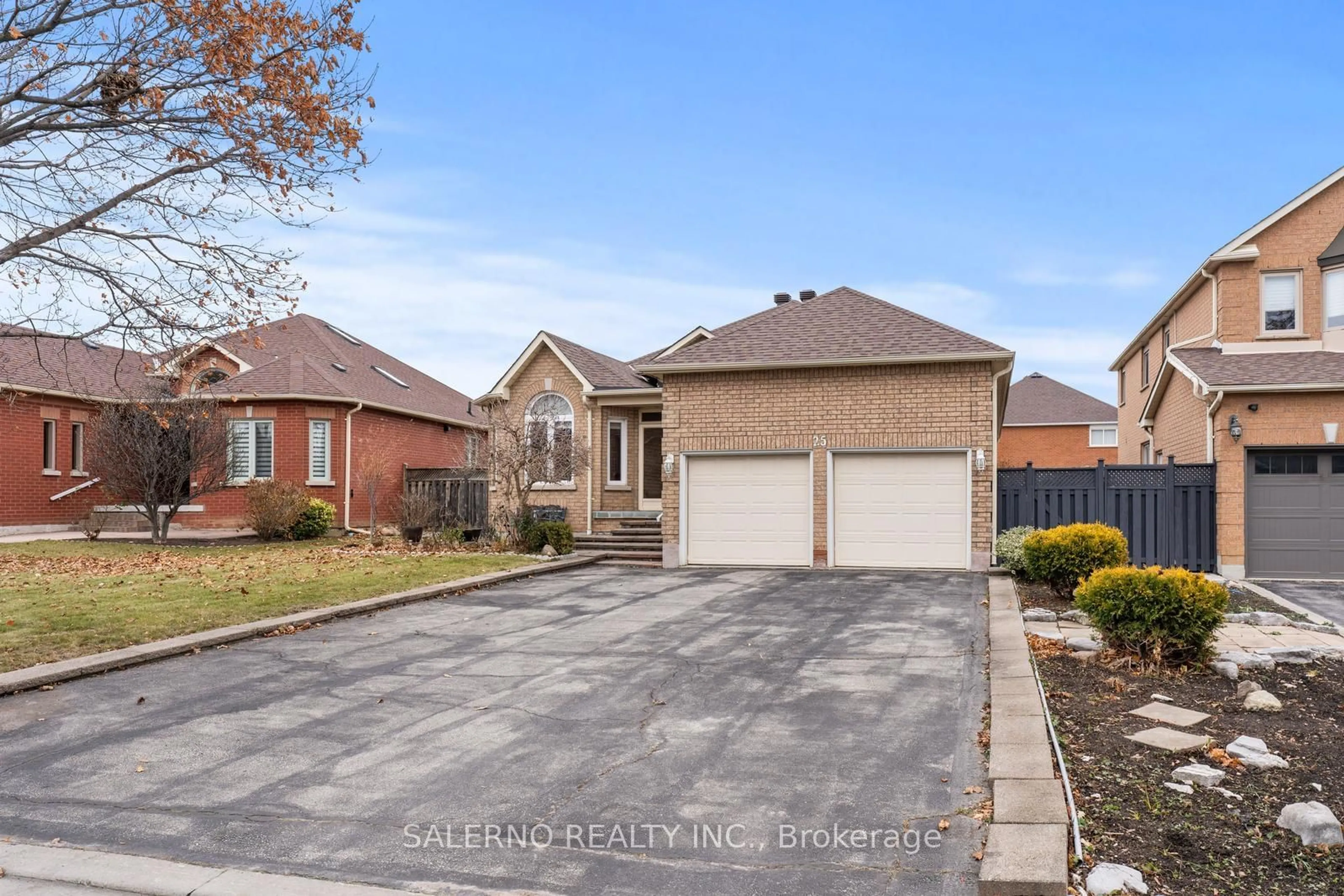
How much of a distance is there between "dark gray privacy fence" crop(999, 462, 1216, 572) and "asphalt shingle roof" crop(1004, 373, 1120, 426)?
24038mm

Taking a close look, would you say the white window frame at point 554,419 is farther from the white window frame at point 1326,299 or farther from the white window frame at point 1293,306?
the white window frame at point 1326,299

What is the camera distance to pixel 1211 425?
688 inches

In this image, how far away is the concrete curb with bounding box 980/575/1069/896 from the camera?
3814mm

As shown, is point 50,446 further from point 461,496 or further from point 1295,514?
point 1295,514

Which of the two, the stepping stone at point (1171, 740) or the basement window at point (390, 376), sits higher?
the basement window at point (390, 376)

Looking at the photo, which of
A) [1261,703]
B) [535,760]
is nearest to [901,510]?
[1261,703]

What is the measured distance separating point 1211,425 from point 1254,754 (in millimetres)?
14042

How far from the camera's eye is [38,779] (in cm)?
545

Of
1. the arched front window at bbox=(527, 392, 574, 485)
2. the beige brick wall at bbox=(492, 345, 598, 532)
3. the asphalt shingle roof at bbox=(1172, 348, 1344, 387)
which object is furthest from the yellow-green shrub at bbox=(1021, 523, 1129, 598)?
the beige brick wall at bbox=(492, 345, 598, 532)

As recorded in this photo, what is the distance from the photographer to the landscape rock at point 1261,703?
21.5ft

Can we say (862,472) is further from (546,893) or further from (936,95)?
(546,893)

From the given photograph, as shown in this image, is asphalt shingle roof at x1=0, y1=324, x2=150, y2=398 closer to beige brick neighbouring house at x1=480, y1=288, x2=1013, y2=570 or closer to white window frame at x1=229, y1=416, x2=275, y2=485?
white window frame at x1=229, y1=416, x2=275, y2=485

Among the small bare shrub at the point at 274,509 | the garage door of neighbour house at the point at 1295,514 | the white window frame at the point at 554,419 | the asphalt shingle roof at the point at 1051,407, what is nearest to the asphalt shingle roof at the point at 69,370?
the small bare shrub at the point at 274,509

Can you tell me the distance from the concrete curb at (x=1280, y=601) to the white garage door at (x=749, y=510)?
727cm
